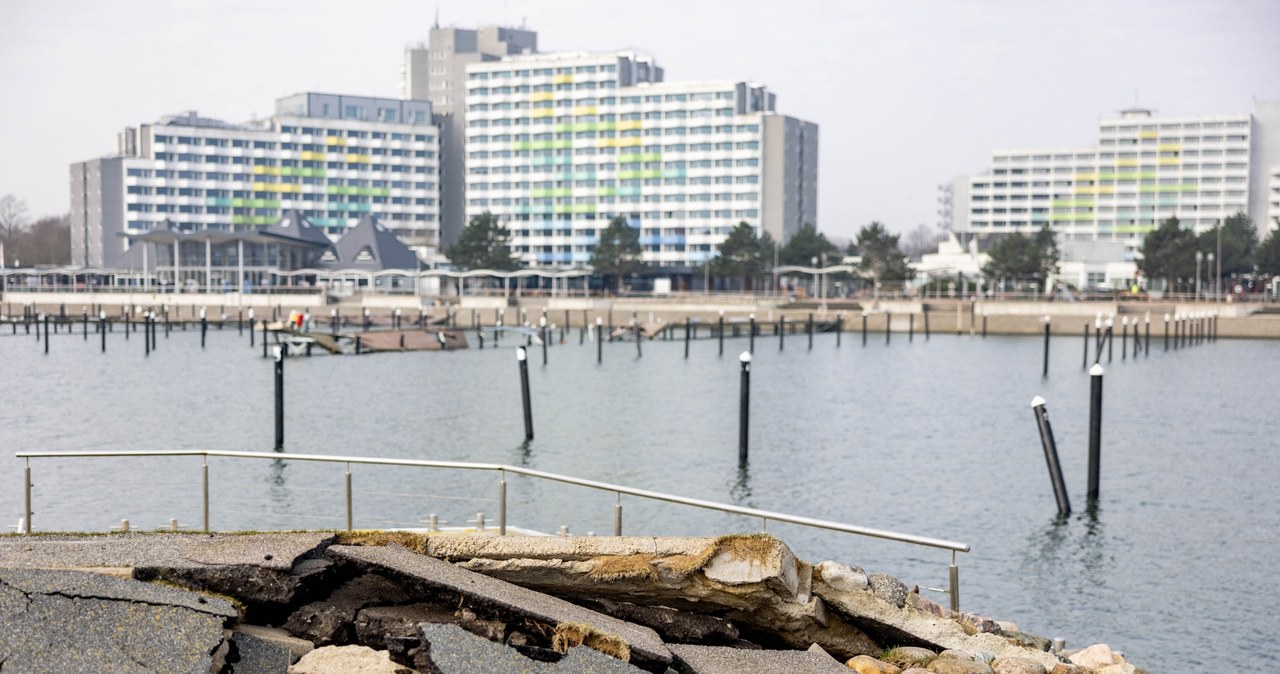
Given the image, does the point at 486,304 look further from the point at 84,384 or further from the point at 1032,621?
the point at 1032,621

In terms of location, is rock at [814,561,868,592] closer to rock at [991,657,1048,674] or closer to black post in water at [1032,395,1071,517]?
rock at [991,657,1048,674]

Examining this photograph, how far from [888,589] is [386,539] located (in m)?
4.97

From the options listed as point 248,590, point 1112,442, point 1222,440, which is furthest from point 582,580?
point 1222,440

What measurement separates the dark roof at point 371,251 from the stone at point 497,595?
Result: 14336 centimetres

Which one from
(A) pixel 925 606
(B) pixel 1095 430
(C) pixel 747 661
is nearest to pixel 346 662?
(C) pixel 747 661

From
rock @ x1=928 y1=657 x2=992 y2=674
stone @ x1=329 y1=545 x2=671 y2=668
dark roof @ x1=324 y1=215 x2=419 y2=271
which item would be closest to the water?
rock @ x1=928 y1=657 x2=992 y2=674

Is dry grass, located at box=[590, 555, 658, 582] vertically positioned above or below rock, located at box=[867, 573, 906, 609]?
above

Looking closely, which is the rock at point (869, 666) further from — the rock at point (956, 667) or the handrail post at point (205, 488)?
the handrail post at point (205, 488)

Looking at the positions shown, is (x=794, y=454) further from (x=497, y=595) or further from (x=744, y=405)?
(x=497, y=595)

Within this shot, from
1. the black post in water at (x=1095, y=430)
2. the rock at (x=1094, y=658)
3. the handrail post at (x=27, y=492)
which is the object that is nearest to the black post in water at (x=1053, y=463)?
the black post in water at (x=1095, y=430)

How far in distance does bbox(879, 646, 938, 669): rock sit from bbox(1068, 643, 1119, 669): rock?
3.36 metres

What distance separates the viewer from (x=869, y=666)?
12.1m

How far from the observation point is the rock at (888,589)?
523 inches

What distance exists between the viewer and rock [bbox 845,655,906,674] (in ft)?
39.6
